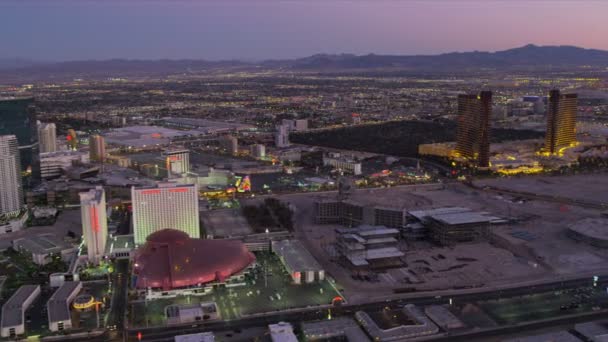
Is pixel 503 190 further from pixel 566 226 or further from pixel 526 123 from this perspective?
pixel 526 123

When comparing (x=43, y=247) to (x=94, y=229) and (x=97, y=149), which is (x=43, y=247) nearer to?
(x=94, y=229)

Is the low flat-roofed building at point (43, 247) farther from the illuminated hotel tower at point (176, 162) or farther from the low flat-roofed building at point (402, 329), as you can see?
the low flat-roofed building at point (402, 329)

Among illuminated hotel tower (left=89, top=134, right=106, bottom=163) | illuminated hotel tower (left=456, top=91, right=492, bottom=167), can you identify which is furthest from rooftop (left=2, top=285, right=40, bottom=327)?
illuminated hotel tower (left=456, top=91, right=492, bottom=167)

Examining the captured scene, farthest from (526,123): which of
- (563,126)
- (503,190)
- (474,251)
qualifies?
(474,251)

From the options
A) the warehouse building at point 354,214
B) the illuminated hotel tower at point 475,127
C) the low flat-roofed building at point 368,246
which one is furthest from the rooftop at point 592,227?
the illuminated hotel tower at point 475,127

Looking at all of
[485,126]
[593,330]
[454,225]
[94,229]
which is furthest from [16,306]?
[485,126]

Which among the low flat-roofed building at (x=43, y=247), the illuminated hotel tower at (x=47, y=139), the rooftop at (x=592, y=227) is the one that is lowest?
the low flat-roofed building at (x=43, y=247)
